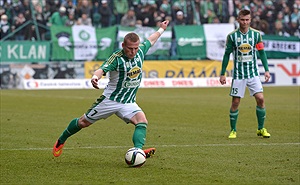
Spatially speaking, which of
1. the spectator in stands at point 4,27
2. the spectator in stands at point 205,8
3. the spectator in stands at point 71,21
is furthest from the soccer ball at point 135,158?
the spectator in stands at point 205,8

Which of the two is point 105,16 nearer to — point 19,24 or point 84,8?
point 84,8

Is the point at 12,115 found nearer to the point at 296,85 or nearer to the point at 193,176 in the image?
the point at 193,176

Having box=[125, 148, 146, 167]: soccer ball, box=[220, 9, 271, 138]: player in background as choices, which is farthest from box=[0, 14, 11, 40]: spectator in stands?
box=[125, 148, 146, 167]: soccer ball

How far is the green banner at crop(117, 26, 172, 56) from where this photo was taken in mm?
32719

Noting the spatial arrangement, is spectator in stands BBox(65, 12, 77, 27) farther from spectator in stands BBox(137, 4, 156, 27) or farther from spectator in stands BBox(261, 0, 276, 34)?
spectator in stands BBox(261, 0, 276, 34)

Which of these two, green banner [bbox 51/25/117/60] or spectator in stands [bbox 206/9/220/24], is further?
spectator in stands [bbox 206/9/220/24]

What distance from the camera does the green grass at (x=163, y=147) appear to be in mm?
9062

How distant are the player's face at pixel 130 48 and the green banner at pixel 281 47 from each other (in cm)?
2460

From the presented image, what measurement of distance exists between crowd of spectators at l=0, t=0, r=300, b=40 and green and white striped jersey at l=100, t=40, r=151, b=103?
22.1 meters

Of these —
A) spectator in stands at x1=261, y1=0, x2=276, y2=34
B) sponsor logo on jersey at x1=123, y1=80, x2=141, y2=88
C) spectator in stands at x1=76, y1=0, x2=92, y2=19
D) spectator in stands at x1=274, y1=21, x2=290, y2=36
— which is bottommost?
spectator in stands at x1=274, y1=21, x2=290, y2=36

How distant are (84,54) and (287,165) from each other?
23022 millimetres

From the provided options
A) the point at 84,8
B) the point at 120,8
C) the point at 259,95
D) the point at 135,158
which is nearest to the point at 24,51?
the point at 84,8

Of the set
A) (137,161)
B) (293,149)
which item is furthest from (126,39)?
(293,149)

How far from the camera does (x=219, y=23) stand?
34.5m
